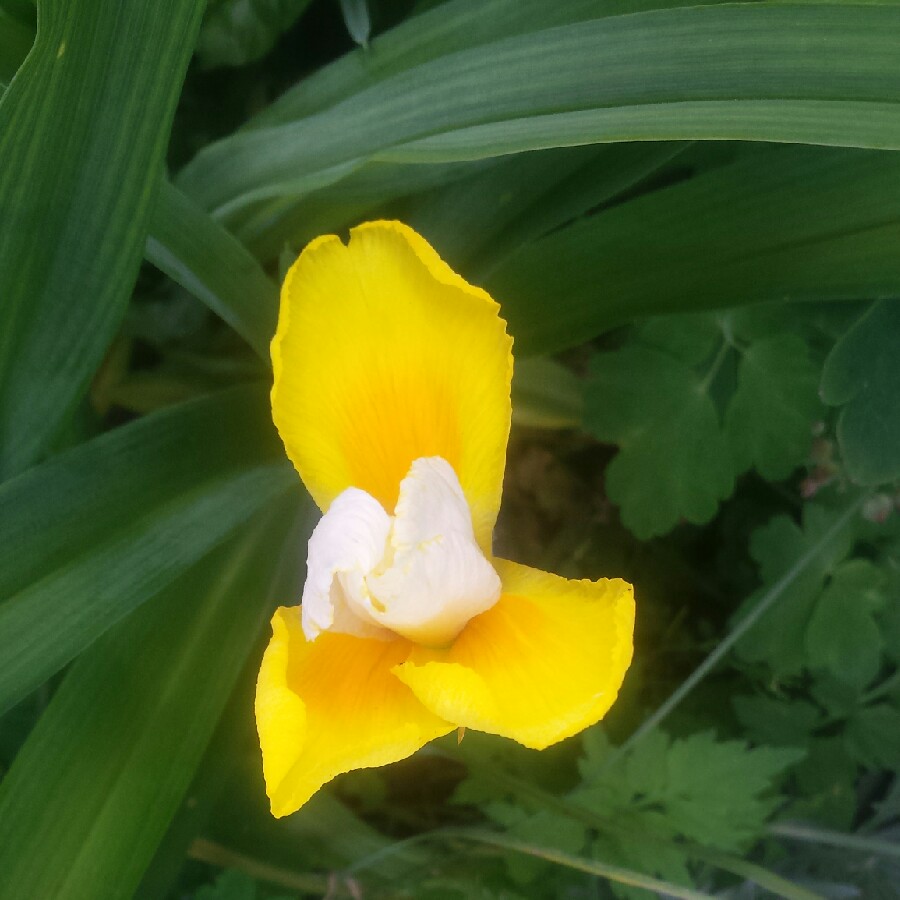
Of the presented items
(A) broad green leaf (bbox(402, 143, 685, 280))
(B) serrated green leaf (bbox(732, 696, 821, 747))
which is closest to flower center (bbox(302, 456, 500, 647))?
(A) broad green leaf (bbox(402, 143, 685, 280))

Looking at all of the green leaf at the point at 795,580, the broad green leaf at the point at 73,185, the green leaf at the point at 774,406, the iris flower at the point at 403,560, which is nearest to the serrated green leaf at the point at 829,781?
the green leaf at the point at 795,580

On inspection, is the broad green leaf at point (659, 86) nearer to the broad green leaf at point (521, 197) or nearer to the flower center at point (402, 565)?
the broad green leaf at point (521, 197)

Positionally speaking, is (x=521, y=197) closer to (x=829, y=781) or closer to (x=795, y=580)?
(x=795, y=580)

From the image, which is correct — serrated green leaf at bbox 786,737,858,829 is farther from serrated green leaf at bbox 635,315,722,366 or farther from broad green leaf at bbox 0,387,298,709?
broad green leaf at bbox 0,387,298,709

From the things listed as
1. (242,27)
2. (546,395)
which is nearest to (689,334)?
(546,395)

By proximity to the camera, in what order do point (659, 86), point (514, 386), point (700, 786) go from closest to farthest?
point (659, 86), point (700, 786), point (514, 386)

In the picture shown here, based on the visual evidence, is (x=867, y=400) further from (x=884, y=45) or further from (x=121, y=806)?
(x=121, y=806)

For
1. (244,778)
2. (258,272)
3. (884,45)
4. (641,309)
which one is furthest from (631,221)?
(244,778)
